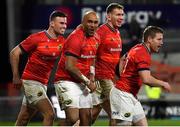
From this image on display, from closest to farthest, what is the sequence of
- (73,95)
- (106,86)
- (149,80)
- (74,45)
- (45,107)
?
(149,80), (74,45), (73,95), (45,107), (106,86)

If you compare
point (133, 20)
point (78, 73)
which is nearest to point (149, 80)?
point (78, 73)

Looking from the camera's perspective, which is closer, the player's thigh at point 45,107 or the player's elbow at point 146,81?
the player's elbow at point 146,81

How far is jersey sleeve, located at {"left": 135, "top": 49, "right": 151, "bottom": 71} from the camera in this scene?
35.5 feet

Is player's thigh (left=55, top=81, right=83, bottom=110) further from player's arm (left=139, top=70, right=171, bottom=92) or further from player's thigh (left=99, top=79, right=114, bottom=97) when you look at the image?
player's arm (left=139, top=70, right=171, bottom=92)

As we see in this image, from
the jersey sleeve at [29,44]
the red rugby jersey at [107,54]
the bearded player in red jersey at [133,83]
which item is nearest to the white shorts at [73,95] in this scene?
the bearded player in red jersey at [133,83]

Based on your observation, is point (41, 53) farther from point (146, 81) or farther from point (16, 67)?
point (146, 81)

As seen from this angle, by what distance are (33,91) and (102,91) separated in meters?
1.25

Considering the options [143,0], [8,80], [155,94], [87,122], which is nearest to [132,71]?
[87,122]

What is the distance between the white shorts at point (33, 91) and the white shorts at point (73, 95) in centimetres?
43

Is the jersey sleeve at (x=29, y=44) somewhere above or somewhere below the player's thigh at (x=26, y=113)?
above

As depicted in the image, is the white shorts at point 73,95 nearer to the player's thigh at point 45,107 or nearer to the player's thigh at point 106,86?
the player's thigh at point 45,107

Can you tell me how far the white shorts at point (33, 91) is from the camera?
40.1 ft

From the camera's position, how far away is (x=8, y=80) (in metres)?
23.4

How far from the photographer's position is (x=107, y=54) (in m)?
13.0
